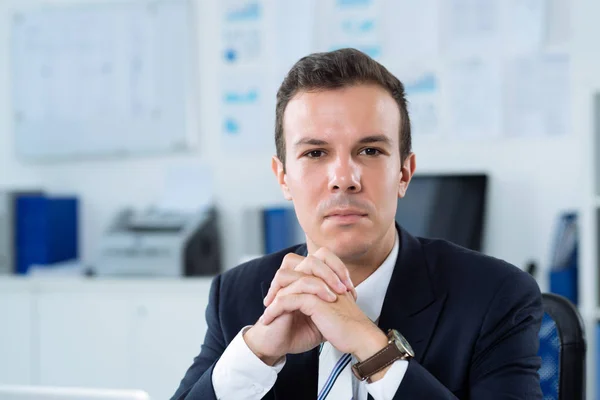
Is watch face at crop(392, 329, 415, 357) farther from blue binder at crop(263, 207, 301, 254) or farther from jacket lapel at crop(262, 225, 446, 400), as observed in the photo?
blue binder at crop(263, 207, 301, 254)

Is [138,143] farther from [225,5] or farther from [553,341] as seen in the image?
[553,341]

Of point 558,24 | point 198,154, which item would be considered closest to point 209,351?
point 198,154

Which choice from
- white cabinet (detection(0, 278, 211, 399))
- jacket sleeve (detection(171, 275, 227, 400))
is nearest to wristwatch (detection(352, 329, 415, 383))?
jacket sleeve (detection(171, 275, 227, 400))

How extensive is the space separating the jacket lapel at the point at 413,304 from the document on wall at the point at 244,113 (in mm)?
1949

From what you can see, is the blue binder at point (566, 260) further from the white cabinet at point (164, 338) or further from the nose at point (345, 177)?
the nose at point (345, 177)

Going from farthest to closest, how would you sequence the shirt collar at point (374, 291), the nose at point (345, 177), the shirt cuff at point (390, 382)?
the shirt collar at point (374, 291) → the nose at point (345, 177) → the shirt cuff at point (390, 382)

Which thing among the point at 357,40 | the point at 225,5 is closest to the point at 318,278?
the point at 357,40

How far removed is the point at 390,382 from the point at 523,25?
7.31 ft

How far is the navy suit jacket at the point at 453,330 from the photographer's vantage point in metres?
1.16

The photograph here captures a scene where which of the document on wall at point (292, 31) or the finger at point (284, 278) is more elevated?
the document on wall at point (292, 31)

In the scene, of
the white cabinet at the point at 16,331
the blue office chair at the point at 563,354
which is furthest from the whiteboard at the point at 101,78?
the blue office chair at the point at 563,354

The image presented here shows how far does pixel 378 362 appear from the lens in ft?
3.61

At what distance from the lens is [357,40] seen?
10.1 feet

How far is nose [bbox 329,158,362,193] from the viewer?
3.96ft
